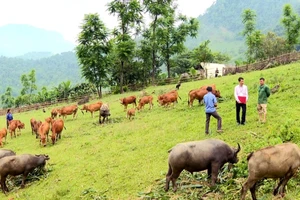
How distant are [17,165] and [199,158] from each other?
8.07m

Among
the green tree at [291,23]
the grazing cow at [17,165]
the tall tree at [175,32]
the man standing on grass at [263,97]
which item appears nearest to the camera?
the grazing cow at [17,165]

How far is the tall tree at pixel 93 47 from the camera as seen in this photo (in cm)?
4641

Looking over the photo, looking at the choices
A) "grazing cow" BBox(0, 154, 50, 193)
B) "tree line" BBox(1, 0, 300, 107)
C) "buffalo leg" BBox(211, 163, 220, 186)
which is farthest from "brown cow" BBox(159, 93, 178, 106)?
"tree line" BBox(1, 0, 300, 107)

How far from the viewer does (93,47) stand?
152 feet

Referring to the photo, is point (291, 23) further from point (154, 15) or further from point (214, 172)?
point (214, 172)

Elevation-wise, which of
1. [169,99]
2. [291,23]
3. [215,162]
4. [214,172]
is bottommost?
[214,172]

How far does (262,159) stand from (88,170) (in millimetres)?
8061

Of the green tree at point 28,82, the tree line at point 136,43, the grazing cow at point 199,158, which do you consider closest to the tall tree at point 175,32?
the tree line at point 136,43

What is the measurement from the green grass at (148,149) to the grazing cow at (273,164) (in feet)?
2.21

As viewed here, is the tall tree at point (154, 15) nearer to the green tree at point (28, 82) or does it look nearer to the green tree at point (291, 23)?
the green tree at point (291, 23)

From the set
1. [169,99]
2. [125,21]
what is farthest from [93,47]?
[169,99]

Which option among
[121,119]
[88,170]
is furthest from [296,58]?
[88,170]

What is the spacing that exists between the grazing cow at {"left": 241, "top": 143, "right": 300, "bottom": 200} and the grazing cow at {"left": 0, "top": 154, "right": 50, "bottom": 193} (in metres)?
9.38

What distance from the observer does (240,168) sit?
10133 millimetres
